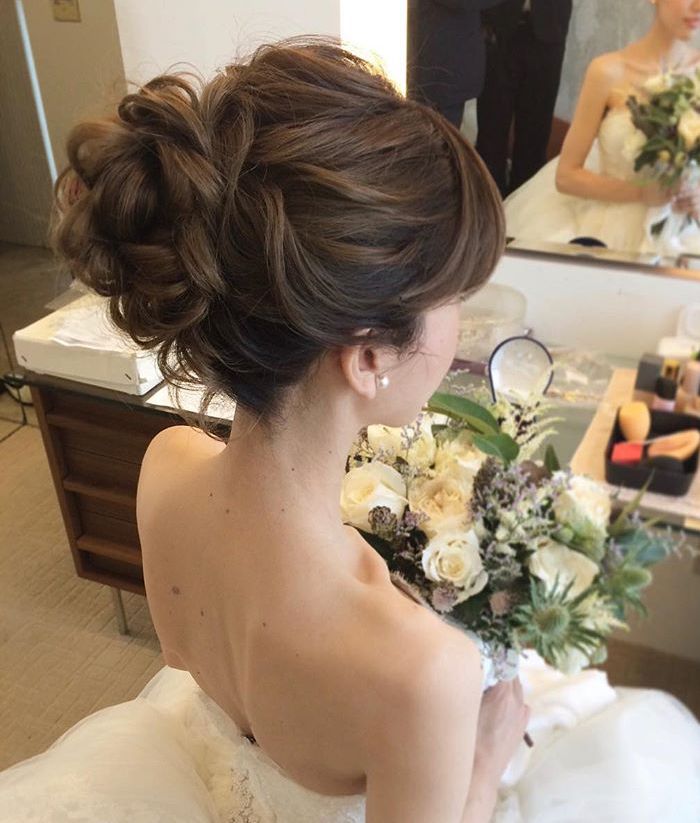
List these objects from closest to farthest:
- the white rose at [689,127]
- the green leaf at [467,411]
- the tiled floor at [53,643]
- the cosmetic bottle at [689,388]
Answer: the green leaf at [467,411], the cosmetic bottle at [689,388], the white rose at [689,127], the tiled floor at [53,643]

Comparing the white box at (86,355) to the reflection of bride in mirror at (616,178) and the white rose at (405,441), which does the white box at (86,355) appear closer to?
the white rose at (405,441)

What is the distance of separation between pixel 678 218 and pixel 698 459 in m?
0.49

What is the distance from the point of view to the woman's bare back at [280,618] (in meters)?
0.71

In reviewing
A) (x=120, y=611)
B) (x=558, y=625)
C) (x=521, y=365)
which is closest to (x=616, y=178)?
(x=521, y=365)

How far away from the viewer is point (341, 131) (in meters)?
0.63

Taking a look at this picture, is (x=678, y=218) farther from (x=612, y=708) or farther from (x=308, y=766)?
(x=308, y=766)

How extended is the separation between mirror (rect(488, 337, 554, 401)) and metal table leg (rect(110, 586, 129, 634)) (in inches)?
46.1

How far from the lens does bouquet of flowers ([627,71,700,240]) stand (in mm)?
1340

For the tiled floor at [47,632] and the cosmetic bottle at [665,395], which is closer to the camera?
the cosmetic bottle at [665,395]

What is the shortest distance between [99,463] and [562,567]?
1.22 meters

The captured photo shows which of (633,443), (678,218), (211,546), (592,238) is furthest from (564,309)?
(211,546)

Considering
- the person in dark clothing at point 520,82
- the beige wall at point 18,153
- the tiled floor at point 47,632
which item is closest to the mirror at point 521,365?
the person in dark clothing at point 520,82

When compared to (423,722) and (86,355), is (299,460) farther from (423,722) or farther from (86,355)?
(86,355)

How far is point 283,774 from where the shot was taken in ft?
3.21
